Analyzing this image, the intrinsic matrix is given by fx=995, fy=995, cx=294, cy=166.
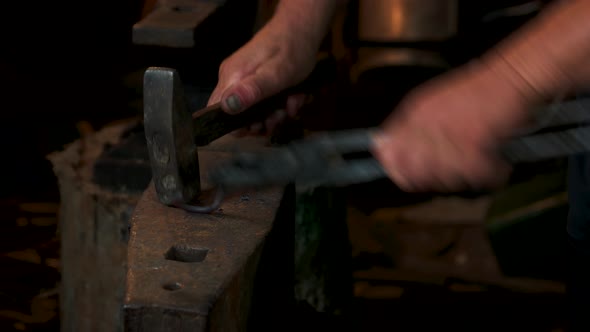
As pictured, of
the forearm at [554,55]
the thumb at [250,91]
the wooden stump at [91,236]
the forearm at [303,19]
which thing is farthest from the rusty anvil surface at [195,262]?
the wooden stump at [91,236]

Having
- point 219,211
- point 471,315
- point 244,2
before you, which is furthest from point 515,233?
point 219,211

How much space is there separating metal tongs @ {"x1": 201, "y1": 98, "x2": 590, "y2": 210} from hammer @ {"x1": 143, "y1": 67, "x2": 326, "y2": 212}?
0.12 m

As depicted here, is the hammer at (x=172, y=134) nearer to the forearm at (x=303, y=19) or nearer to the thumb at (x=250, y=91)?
the thumb at (x=250, y=91)

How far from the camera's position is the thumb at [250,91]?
228 centimetres

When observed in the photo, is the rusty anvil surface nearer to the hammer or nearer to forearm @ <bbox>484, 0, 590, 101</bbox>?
the hammer

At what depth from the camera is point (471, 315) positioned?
404 cm

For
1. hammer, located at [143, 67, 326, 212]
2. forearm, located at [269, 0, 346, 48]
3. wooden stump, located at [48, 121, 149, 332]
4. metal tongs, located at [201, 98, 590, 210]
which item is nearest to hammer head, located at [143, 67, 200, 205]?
hammer, located at [143, 67, 326, 212]

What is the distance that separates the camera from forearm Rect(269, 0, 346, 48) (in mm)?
2650

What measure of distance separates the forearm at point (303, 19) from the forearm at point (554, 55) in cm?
87

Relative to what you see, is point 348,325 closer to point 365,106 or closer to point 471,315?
point 471,315

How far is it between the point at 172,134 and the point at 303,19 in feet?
2.51

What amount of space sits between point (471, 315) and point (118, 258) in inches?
62.5

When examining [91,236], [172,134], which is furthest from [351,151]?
[91,236]

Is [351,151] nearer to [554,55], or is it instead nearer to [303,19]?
[554,55]
